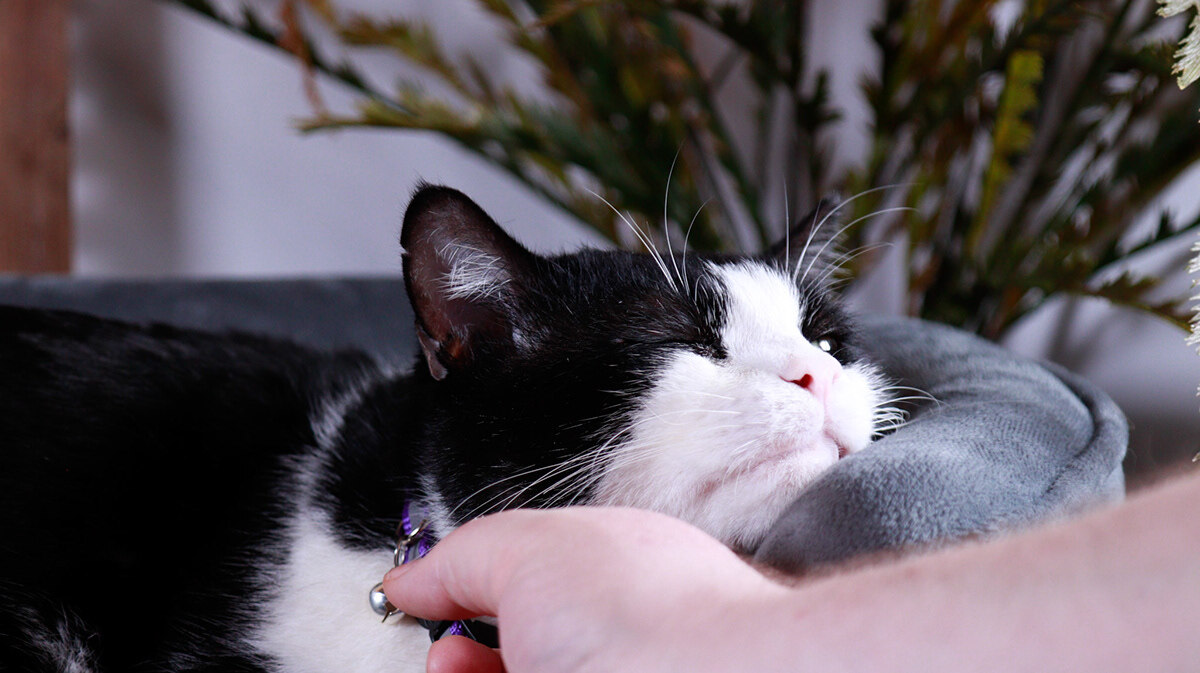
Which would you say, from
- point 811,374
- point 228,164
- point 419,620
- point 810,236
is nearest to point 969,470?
point 811,374

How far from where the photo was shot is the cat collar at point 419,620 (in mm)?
662

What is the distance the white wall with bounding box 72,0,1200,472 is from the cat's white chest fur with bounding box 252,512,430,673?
1.66m

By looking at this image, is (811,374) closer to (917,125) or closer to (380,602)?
(380,602)

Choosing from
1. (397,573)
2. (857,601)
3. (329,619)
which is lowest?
(329,619)

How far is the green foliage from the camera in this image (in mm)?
1417

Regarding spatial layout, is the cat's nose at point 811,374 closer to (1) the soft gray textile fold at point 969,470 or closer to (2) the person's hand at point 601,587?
(1) the soft gray textile fold at point 969,470

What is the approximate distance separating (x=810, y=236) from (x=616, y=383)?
1.05 feet

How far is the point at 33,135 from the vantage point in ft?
7.20

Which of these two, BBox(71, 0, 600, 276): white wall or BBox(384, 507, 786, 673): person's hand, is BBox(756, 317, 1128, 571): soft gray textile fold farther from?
BBox(71, 0, 600, 276): white wall

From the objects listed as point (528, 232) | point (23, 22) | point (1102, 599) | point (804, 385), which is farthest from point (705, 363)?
point (23, 22)

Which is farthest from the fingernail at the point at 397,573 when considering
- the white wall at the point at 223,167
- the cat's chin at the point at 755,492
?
the white wall at the point at 223,167

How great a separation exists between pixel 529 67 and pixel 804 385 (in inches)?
76.8

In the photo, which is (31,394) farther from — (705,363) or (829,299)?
(829,299)

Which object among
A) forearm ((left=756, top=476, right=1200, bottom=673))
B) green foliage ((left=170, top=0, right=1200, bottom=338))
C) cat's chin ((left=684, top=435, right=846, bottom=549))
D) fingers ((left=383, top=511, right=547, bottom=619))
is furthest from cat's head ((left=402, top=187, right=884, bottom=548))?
green foliage ((left=170, top=0, right=1200, bottom=338))
